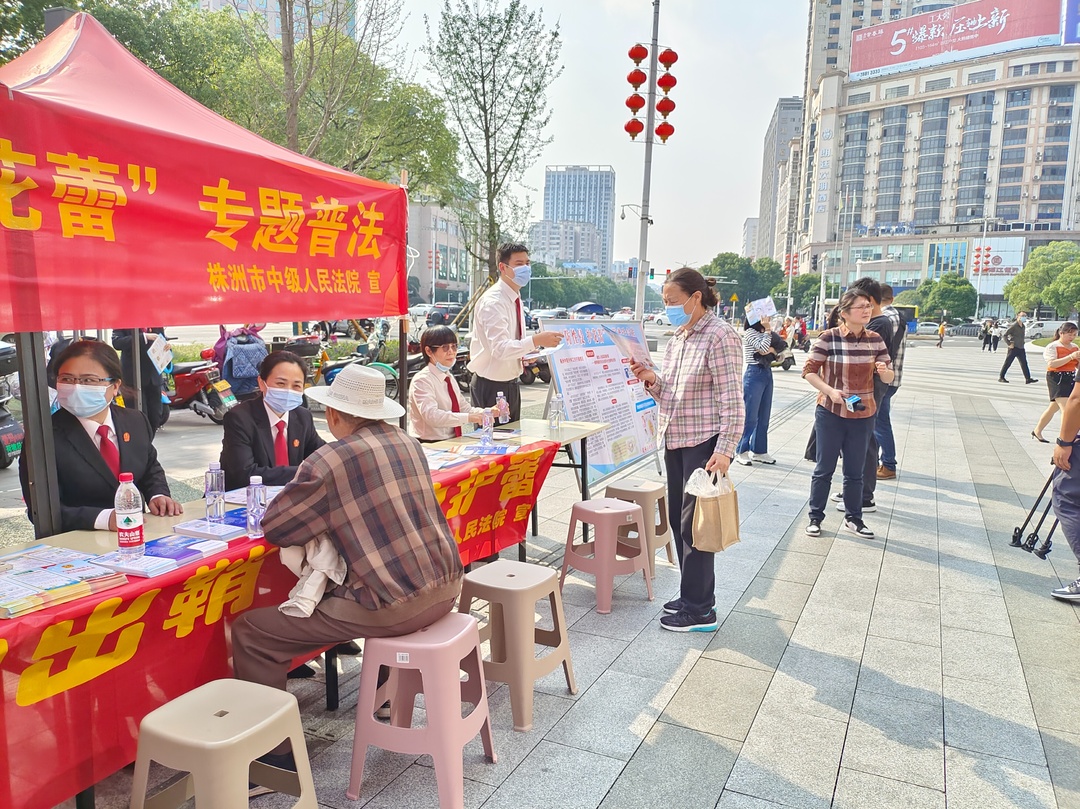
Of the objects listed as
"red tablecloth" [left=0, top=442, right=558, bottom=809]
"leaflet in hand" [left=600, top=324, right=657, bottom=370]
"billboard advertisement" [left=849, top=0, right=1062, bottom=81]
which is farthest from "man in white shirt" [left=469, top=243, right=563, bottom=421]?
"billboard advertisement" [left=849, top=0, right=1062, bottom=81]

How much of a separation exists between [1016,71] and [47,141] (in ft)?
296

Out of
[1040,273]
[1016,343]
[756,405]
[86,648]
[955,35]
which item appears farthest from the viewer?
[955,35]

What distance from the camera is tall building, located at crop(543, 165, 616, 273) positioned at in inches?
5172

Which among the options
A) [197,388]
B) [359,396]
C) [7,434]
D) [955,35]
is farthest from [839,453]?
[955,35]

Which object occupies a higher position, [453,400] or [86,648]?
[453,400]

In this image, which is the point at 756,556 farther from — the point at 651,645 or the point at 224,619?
the point at 224,619

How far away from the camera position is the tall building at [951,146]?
68625 mm

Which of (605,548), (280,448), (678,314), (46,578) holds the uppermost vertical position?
(678,314)

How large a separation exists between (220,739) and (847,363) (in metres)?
4.53

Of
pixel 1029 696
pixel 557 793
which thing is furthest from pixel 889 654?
pixel 557 793

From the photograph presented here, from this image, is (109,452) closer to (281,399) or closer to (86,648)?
(281,399)

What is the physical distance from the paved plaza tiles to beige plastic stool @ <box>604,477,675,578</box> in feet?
0.67

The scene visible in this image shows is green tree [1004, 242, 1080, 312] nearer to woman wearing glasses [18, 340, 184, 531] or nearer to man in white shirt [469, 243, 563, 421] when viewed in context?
man in white shirt [469, 243, 563, 421]

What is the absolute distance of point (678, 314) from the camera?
12.2ft
